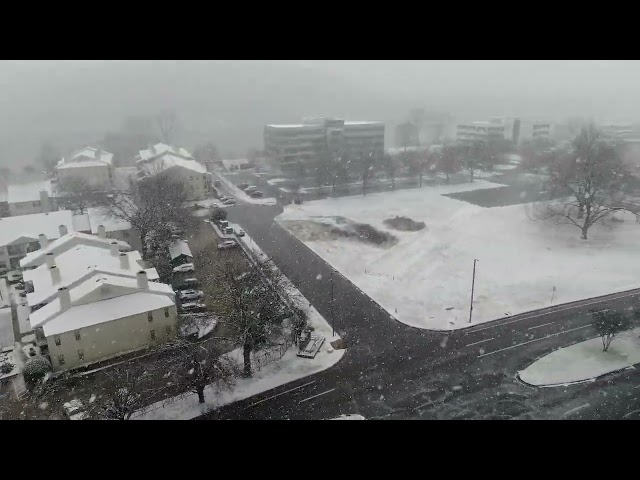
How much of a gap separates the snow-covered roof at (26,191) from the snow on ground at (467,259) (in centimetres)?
2144

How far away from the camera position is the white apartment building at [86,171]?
4350 cm

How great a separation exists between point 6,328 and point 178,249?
33.5 feet

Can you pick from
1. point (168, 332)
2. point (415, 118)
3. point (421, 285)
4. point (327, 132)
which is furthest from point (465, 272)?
point (415, 118)

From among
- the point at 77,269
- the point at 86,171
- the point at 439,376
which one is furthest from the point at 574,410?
the point at 86,171

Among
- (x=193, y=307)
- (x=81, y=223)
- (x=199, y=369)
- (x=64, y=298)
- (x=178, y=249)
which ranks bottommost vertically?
(x=193, y=307)

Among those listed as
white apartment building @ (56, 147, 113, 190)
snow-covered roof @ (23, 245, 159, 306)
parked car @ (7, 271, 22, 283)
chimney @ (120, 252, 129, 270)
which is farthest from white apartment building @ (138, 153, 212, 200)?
chimney @ (120, 252, 129, 270)

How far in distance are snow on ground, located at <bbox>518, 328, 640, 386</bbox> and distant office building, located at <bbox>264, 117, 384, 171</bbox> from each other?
133 ft

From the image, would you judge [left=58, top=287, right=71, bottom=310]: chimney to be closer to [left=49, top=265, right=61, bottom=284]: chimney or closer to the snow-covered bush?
the snow-covered bush

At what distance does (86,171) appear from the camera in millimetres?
44312

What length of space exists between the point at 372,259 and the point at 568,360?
1370cm

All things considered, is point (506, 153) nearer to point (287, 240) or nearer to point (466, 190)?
point (466, 190)

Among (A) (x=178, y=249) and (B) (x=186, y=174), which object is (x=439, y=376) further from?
(B) (x=186, y=174)

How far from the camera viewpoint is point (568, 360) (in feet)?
61.2

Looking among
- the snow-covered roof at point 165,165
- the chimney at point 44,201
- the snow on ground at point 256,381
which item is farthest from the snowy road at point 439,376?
the snow-covered roof at point 165,165
